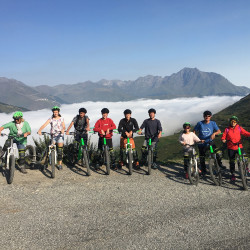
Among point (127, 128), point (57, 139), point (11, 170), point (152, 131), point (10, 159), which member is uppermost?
point (127, 128)

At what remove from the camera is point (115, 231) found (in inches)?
202

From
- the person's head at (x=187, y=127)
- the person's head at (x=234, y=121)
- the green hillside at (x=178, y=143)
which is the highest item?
the person's head at (x=234, y=121)

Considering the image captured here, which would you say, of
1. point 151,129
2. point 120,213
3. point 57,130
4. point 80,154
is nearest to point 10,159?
point 57,130

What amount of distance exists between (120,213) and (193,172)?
356cm

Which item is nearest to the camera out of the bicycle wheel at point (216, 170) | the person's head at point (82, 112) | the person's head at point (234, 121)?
the bicycle wheel at point (216, 170)

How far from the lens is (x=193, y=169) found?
8.43m

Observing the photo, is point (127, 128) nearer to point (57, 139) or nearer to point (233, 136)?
point (57, 139)

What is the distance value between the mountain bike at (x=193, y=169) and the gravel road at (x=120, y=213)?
280 millimetres

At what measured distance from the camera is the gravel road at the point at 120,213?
15.7 ft

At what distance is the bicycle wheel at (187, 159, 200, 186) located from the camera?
8242 mm

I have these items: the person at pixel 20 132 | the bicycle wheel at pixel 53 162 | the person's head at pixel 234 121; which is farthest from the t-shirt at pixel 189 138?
the person at pixel 20 132

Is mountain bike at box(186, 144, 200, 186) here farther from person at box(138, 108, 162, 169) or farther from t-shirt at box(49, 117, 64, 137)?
t-shirt at box(49, 117, 64, 137)

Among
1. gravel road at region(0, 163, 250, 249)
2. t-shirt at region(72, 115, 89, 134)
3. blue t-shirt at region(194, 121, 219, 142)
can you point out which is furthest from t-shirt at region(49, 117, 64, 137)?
blue t-shirt at region(194, 121, 219, 142)

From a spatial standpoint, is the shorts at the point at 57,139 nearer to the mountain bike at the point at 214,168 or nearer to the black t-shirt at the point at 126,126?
the black t-shirt at the point at 126,126
